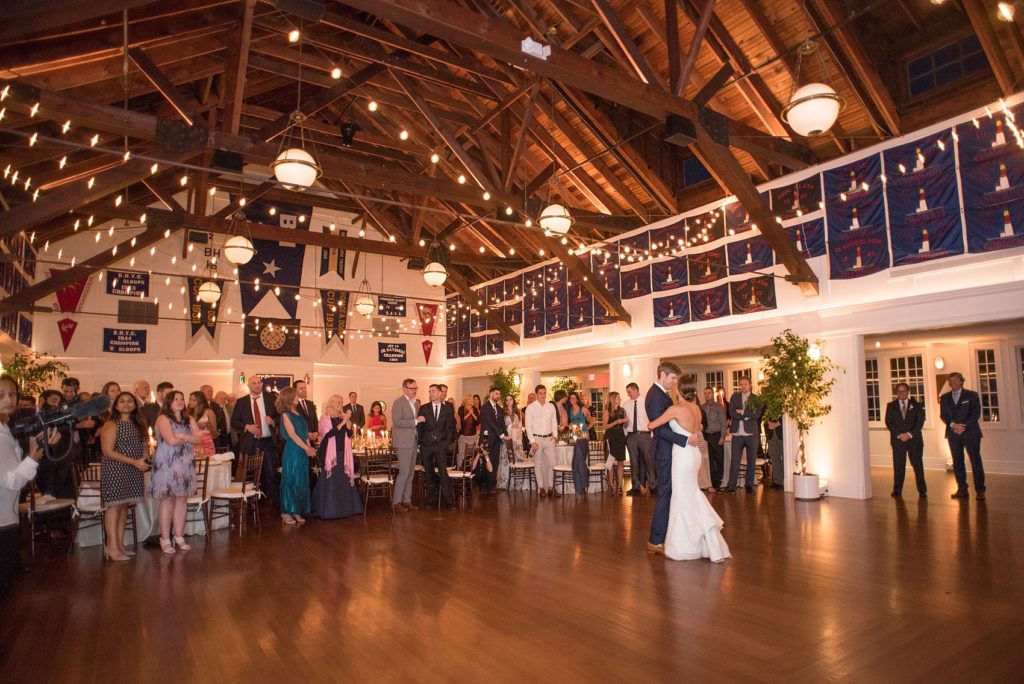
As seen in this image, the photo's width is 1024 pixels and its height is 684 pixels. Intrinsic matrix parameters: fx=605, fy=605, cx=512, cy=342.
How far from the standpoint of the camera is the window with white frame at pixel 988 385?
435 inches

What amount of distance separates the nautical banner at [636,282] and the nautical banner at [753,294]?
2.01 metres

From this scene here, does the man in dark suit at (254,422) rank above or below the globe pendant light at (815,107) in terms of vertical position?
below

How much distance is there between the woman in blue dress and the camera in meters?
6.69

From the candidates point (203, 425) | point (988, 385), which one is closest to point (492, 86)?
point (203, 425)

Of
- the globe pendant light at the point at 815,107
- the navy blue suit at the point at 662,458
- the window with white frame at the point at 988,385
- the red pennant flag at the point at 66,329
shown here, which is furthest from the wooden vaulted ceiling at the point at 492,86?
the window with white frame at the point at 988,385

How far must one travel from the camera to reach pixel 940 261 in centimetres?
780

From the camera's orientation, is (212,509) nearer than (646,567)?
No

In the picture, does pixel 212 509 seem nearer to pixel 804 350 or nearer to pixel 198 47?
pixel 198 47

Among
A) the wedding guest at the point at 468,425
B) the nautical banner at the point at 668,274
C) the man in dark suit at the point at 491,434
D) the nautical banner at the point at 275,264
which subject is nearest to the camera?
the man in dark suit at the point at 491,434

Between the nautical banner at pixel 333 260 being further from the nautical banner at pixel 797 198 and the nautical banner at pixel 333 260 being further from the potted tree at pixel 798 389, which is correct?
the potted tree at pixel 798 389

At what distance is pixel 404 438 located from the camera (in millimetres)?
7449

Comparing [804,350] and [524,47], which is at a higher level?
[524,47]

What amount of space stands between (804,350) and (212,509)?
7.82m

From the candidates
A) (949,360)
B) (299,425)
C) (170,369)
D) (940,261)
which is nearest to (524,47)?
(299,425)
